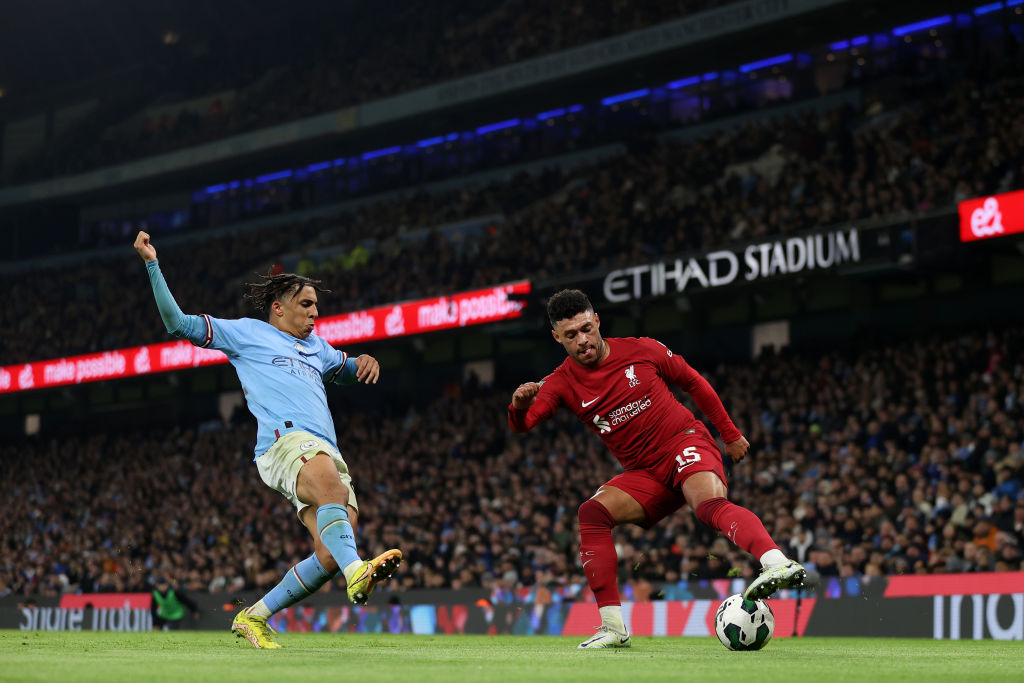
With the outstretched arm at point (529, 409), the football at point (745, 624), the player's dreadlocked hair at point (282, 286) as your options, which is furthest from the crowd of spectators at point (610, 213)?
the player's dreadlocked hair at point (282, 286)

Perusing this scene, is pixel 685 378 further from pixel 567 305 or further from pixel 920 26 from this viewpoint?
pixel 920 26

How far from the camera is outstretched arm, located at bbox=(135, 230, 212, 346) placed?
275 inches

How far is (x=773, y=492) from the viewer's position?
18.6 meters

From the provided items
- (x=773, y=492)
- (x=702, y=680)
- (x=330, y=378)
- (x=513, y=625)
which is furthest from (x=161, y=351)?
(x=702, y=680)

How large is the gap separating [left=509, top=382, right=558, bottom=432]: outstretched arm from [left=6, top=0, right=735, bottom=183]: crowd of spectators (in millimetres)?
22908

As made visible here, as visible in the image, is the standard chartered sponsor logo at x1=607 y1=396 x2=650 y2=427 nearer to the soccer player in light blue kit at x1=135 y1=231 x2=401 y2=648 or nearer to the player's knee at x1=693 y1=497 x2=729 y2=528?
the player's knee at x1=693 y1=497 x2=729 y2=528

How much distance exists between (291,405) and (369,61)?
31.2m

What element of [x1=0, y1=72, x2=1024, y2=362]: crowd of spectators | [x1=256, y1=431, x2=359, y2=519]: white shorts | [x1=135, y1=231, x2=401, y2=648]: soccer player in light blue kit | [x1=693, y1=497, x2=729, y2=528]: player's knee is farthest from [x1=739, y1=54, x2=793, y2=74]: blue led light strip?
[x1=256, y1=431, x2=359, y2=519]: white shorts

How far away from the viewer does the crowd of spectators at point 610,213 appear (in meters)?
21.2

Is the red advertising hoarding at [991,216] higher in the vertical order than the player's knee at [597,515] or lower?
higher

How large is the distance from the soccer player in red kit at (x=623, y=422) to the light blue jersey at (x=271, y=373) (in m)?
1.29

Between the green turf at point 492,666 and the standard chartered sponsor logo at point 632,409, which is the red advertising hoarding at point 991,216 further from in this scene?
the standard chartered sponsor logo at point 632,409

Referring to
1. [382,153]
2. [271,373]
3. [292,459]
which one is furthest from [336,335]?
[292,459]

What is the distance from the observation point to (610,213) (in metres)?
Answer: 26.8
